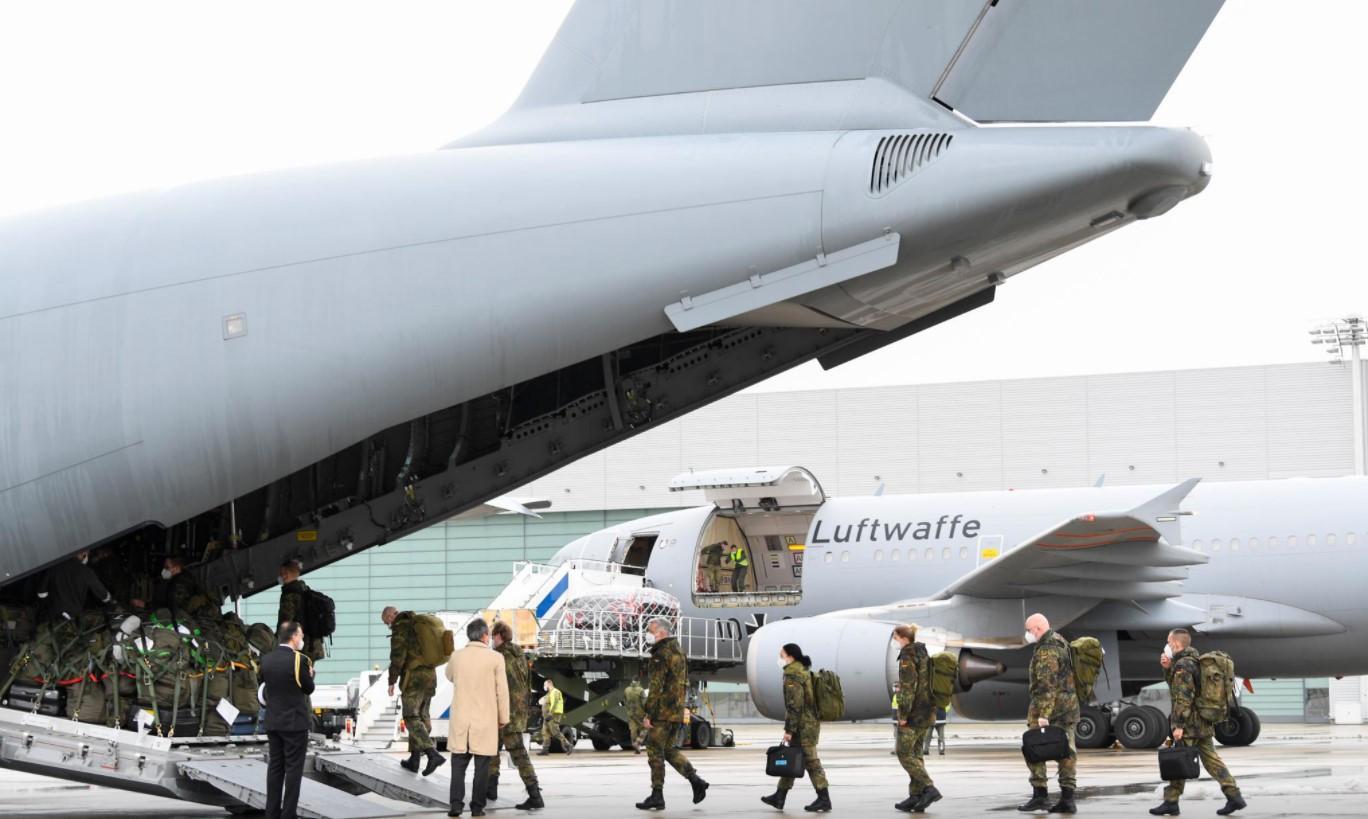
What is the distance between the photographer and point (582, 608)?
904 inches

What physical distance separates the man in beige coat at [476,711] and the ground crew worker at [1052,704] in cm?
388

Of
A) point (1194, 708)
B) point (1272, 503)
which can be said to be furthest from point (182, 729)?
point (1272, 503)

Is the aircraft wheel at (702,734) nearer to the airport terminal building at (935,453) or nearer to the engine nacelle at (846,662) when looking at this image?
the engine nacelle at (846,662)

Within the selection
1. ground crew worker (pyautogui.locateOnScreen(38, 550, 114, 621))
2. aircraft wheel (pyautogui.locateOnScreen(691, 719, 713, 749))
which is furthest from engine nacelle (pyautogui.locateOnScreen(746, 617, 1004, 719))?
aircraft wheel (pyautogui.locateOnScreen(691, 719, 713, 749))

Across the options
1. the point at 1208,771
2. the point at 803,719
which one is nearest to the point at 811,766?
the point at 803,719

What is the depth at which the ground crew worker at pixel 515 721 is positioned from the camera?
38.9 ft

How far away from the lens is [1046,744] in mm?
11203

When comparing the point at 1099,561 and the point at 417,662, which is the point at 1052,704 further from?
the point at 1099,561

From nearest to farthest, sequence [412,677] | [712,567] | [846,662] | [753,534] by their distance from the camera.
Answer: [412,677], [846,662], [712,567], [753,534]

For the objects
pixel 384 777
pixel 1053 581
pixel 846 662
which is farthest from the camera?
pixel 1053 581

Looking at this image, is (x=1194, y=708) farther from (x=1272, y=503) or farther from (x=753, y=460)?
(x=753, y=460)

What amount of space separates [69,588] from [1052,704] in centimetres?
→ 705

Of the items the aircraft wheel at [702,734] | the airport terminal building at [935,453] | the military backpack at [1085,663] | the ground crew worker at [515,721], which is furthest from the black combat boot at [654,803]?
the airport terminal building at [935,453]

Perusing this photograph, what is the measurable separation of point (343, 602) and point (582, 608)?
22.0 m
